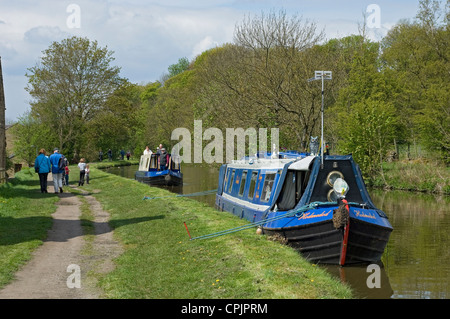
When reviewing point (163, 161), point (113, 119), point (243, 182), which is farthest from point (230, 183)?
point (113, 119)

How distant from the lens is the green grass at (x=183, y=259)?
7.84m

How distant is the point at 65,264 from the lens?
9.66 meters

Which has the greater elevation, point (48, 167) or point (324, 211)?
point (48, 167)

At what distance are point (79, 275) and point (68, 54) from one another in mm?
44561

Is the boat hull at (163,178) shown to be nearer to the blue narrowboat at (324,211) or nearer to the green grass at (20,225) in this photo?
the green grass at (20,225)

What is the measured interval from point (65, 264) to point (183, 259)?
83.3 inches

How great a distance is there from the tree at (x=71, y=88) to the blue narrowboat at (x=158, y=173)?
721 inches

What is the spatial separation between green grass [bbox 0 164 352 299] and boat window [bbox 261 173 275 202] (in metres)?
1.20

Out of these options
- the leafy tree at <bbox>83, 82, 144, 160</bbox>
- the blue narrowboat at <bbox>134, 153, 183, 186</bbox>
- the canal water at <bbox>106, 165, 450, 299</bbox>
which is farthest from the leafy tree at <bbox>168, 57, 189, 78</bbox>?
the canal water at <bbox>106, 165, 450, 299</bbox>

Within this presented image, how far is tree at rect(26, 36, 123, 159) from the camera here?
49844 millimetres

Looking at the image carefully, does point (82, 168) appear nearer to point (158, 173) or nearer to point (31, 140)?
point (158, 173)

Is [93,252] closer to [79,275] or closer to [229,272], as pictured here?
[79,275]
